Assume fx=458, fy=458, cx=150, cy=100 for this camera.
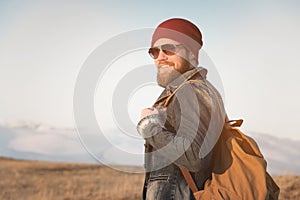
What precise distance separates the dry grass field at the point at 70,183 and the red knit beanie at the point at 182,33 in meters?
8.81

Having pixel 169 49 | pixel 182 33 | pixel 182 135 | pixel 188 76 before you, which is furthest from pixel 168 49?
pixel 182 135

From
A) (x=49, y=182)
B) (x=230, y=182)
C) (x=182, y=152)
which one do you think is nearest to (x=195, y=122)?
(x=182, y=152)

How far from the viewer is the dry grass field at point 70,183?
12789mm

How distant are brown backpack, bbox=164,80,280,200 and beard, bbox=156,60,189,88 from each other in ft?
0.67

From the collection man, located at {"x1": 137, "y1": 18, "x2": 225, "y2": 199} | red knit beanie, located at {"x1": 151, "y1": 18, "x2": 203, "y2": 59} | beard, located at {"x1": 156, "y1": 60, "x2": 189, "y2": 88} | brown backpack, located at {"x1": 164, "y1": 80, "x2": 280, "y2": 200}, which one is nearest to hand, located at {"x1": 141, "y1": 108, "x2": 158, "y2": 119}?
man, located at {"x1": 137, "y1": 18, "x2": 225, "y2": 199}

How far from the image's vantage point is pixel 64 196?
1325 cm

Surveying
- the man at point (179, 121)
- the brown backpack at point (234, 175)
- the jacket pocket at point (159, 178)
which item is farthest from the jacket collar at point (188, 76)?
the jacket pocket at point (159, 178)

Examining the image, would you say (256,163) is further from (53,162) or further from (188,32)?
(53,162)

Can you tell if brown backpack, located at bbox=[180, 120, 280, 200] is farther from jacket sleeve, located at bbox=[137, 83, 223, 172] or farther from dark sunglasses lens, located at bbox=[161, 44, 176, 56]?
dark sunglasses lens, located at bbox=[161, 44, 176, 56]

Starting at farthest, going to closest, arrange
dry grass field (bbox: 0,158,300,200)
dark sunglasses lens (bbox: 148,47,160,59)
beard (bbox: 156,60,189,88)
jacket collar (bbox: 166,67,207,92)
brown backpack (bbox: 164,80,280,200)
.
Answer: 1. dry grass field (bbox: 0,158,300,200)
2. dark sunglasses lens (bbox: 148,47,160,59)
3. beard (bbox: 156,60,189,88)
4. jacket collar (bbox: 166,67,207,92)
5. brown backpack (bbox: 164,80,280,200)

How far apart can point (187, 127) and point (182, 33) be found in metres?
0.77

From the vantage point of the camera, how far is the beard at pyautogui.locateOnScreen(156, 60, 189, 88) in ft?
9.93

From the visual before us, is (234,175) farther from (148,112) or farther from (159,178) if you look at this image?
(148,112)

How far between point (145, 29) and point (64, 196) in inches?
430
